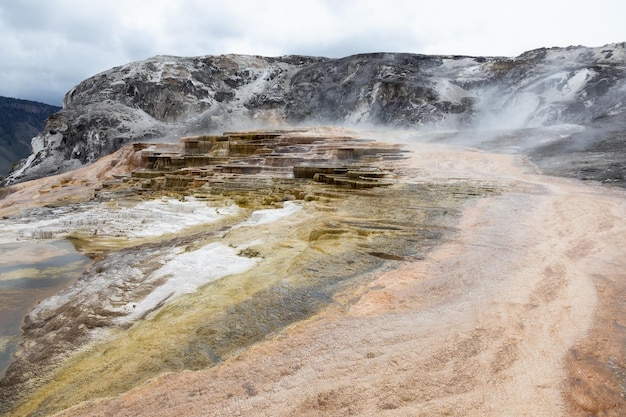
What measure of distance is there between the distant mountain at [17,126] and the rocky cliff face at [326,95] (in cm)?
5146

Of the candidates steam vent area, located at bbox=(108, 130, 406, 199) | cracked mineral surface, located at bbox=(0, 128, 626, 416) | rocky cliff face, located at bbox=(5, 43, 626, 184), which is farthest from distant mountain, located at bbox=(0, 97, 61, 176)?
cracked mineral surface, located at bbox=(0, 128, 626, 416)

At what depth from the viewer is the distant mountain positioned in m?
79.4

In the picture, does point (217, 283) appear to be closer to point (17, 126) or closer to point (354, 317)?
point (354, 317)

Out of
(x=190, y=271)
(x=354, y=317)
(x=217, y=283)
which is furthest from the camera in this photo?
(x=190, y=271)

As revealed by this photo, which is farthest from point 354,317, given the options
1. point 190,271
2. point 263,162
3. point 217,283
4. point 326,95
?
point 326,95

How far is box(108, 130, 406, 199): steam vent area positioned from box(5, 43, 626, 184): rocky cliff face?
12380 millimetres

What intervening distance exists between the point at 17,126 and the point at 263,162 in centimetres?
10202

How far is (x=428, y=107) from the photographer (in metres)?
29.7

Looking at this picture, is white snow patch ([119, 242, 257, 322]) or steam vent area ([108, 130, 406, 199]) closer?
white snow patch ([119, 242, 257, 322])

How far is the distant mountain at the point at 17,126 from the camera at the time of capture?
79375 mm

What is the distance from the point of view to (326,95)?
37.1 meters

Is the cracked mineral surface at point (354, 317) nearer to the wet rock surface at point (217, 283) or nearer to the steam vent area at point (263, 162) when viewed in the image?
the wet rock surface at point (217, 283)

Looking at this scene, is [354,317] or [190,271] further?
[190,271]

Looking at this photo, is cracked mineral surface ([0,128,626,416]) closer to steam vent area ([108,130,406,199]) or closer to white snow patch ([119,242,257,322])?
white snow patch ([119,242,257,322])
